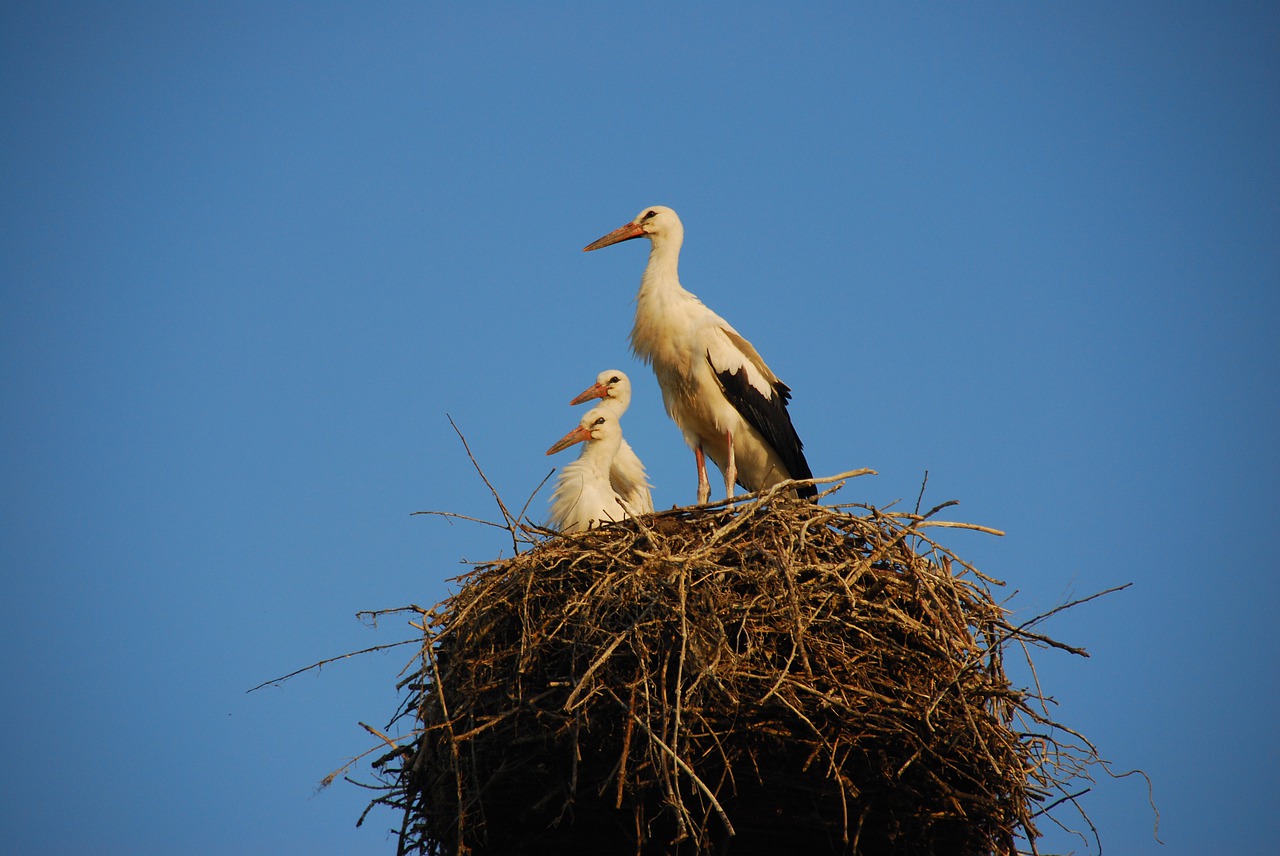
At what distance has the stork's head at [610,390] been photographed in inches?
348

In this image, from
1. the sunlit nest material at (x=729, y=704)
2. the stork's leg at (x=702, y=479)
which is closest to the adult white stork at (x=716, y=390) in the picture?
the stork's leg at (x=702, y=479)

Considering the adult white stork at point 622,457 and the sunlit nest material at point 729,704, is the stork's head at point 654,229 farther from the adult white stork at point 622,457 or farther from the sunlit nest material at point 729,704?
the sunlit nest material at point 729,704

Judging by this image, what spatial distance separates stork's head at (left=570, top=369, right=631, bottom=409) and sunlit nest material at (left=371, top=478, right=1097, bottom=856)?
3238mm

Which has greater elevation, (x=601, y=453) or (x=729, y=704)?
(x=601, y=453)

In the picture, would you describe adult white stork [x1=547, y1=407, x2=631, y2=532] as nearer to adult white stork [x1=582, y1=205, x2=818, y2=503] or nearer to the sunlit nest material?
adult white stork [x1=582, y1=205, x2=818, y2=503]

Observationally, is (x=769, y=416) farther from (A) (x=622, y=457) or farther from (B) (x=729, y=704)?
(B) (x=729, y=704)

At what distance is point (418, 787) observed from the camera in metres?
5.38

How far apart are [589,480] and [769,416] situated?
1178 millimetres

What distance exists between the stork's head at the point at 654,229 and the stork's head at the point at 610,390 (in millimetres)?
916

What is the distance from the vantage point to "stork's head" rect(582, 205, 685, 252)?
8531mm

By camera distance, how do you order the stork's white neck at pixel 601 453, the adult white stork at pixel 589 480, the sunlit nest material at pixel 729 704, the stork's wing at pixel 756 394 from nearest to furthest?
the sunlit nest material at pixel 729 704, the adult white stork at pixel 589 480, the stork's wing at pixel 756 394, the stork's white neck at pixel 601 453

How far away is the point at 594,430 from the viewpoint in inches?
330

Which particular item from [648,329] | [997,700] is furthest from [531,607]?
[648,329]

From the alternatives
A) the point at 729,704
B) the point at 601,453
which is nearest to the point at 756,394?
the point at 601,453
